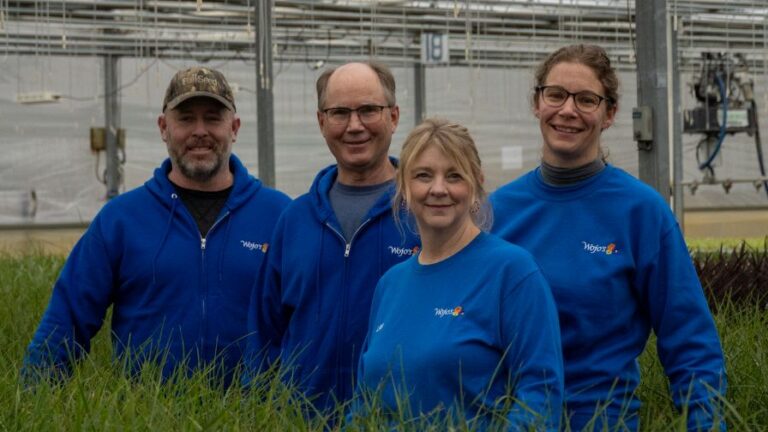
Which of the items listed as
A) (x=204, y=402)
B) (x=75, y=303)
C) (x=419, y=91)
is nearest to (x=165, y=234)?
(x=75, y=303)

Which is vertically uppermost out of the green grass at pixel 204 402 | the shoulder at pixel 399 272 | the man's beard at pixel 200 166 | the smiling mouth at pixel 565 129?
the smiling mouth at pixel 565 129

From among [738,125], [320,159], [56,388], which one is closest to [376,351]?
[56,388]

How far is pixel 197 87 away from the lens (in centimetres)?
353

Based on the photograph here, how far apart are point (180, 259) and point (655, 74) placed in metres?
3.22

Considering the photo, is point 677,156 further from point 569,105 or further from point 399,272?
point 399,272

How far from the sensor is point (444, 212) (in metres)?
2.56

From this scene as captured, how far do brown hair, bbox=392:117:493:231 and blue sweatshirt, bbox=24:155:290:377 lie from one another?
91cm

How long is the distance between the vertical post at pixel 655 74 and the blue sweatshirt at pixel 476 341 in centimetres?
364

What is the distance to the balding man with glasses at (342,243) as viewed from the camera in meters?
3.09

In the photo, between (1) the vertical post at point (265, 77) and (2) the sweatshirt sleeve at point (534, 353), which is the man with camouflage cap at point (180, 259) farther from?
(1) the vertical post at point (265, 77)

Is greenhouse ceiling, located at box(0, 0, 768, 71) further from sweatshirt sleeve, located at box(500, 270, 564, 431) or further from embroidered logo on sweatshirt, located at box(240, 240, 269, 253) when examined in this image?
sweatshirt sleeve, located at box(500, 270, 564, 431)

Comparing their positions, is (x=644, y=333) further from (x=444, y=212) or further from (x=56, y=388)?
(x=56, y=388)

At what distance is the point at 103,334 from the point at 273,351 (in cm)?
144

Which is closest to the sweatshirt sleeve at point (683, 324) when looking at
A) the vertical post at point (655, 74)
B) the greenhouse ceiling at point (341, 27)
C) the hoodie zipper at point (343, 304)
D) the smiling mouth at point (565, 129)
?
the smiling mouth at point (565, 129)
